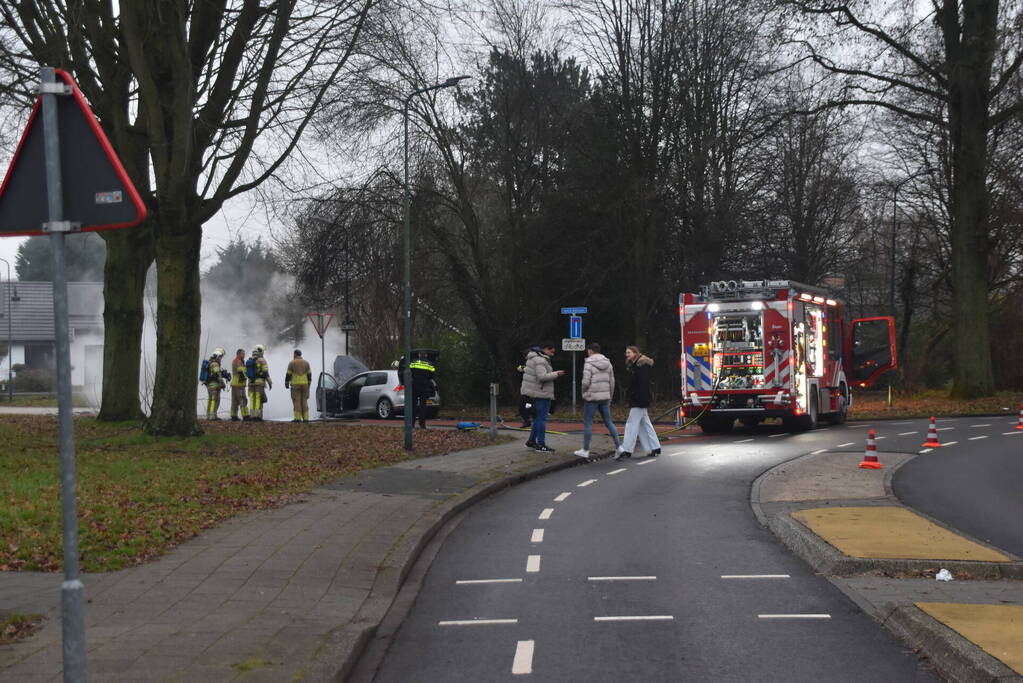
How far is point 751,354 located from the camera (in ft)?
77.3

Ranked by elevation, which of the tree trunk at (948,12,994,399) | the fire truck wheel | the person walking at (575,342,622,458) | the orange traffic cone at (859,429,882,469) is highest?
the tree trunk at (948,12,994,399)

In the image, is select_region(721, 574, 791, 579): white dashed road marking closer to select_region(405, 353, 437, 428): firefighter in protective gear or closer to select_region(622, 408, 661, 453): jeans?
select_region(622, 408, 661, 453): jeans

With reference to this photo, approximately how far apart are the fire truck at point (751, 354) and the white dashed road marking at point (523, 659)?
1737cm

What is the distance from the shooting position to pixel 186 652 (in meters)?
6.16

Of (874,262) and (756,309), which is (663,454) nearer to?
(756,309)

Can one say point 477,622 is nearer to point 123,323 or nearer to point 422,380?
point 422,380

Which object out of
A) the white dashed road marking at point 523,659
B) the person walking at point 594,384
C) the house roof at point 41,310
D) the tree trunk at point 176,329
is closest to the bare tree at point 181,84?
the tree trunk at point 176,329

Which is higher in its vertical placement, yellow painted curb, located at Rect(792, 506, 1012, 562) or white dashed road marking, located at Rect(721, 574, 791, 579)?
yellow painted curb, located at Rect(792, 506, 1012, 562)

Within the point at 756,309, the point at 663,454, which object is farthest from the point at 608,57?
the point at 663,454

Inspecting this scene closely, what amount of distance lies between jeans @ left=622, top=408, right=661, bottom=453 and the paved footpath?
701 cm

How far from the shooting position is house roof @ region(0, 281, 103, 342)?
7112 cm

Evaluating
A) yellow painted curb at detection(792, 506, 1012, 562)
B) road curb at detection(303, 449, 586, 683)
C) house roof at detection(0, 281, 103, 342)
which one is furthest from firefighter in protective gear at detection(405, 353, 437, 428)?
house roof at detection(0, 281, 103, 342)

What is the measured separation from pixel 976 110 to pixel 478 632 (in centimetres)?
2844

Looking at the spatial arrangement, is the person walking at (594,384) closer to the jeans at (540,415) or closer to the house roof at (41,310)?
the jeans at (540,415)
